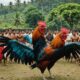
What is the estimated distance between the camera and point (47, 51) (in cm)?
1027

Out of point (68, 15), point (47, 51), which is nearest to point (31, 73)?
point (47, 51)

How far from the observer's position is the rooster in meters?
10.2

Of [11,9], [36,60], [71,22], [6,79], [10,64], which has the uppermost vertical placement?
[36,60]

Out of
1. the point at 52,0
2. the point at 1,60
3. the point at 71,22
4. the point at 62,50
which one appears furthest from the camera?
the point at 52,0

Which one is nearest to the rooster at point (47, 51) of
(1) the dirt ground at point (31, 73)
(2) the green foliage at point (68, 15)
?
(1) the dirt ground at point (31, 73)

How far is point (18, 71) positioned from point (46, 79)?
2244 millimetres

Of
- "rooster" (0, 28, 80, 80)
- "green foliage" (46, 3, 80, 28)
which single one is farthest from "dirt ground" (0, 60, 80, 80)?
"green foliage" (46, 3, 80, 28)

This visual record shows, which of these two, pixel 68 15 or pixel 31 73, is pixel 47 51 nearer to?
pixel 31 73

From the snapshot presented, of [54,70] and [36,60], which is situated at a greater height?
[36,60]

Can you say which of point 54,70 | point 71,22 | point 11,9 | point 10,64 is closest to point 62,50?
point 54,70

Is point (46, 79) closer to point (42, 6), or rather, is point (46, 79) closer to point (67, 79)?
point (67, 79)

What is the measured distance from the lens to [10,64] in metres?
15.1

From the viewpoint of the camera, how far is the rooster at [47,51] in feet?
33.4

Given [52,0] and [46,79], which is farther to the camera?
[52,0]
